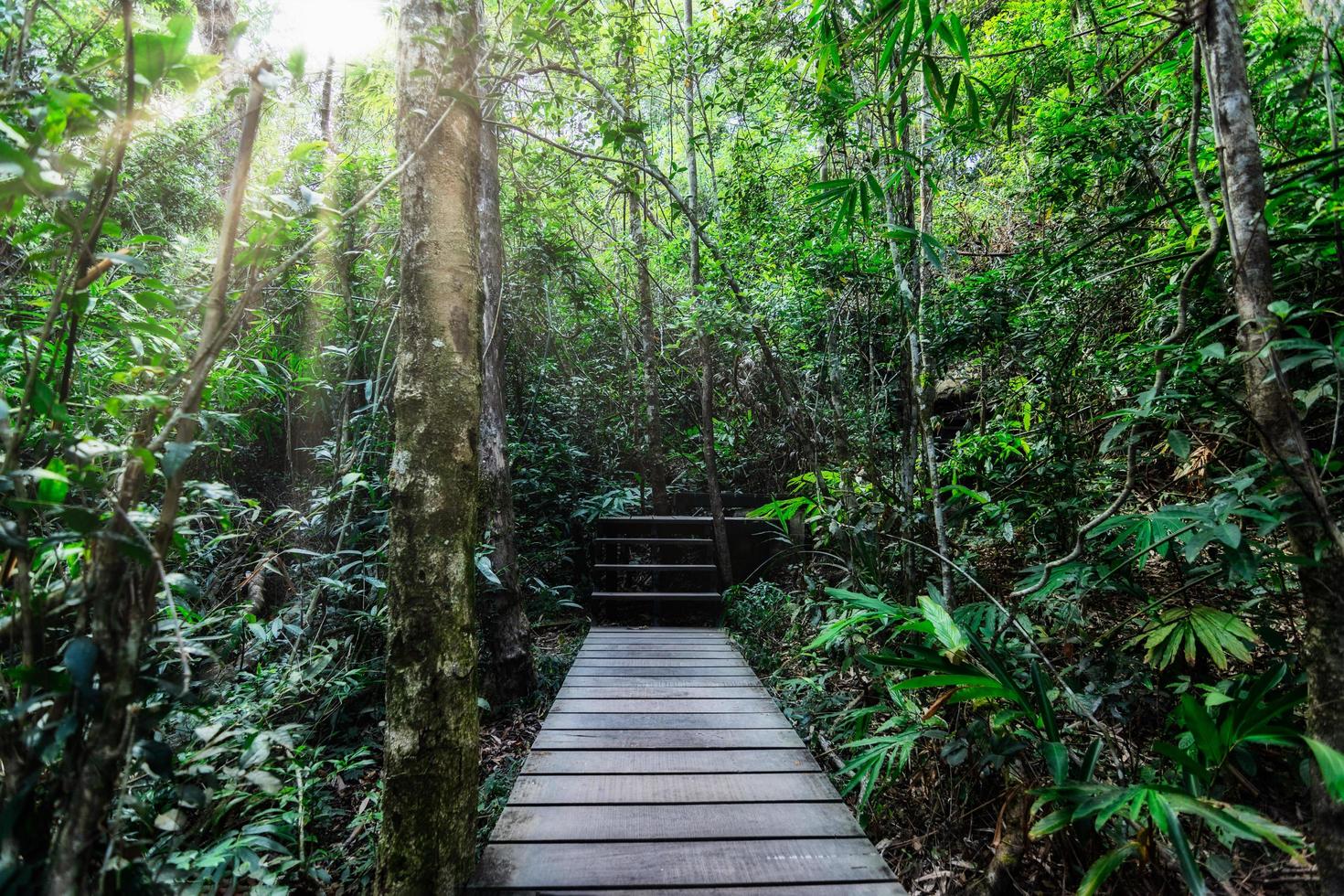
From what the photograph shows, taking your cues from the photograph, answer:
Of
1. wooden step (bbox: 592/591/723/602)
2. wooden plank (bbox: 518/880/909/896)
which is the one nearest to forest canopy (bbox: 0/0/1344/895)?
wooden step (bbox: 592/591/723/602)

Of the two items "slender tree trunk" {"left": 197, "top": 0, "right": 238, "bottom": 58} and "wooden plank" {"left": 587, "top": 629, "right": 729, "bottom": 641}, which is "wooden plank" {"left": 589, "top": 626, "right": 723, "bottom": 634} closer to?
"wooden plank" {"left": 587, "top": 629, "right": 729, "bottom": 641}

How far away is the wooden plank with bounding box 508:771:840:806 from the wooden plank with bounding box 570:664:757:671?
125 centimetres

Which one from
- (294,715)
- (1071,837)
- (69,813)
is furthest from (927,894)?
(294,715)

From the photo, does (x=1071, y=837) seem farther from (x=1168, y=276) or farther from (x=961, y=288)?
(x=961, y=288)

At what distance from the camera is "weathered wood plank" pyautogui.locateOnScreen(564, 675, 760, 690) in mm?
3359

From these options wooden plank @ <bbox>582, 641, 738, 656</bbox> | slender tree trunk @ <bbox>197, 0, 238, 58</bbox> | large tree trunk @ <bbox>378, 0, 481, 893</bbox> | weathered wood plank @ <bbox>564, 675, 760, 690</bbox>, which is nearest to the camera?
large tree trunk @ <bbox>378, 0, 481, 893</bbox>

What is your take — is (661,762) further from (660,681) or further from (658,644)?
(658,644)

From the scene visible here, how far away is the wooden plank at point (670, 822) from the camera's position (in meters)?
1.88

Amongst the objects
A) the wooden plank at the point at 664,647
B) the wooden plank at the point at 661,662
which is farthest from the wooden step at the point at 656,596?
the wooden plank at the point at 661,662

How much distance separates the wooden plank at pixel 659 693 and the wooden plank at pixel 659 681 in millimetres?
47

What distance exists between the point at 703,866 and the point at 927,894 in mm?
861

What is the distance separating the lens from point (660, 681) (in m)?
3.43

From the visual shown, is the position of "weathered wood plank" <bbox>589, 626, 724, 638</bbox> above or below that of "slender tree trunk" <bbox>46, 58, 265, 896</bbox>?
below

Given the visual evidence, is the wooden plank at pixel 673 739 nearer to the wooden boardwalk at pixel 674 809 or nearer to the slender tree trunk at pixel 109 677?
the wooden boardwalk at pixel 674 809
